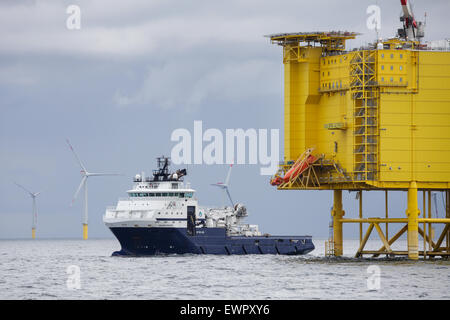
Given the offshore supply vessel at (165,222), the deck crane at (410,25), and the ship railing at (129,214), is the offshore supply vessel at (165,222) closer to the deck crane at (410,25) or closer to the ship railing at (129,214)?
the ship railing at (129,214)

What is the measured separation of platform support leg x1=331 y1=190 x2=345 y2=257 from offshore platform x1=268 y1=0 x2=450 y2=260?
3084 mm

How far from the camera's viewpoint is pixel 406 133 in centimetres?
7262

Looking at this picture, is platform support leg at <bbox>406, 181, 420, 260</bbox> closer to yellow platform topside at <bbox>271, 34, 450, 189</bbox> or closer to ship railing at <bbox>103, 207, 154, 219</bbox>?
yellow platform topside at <bbox>271, 34, 450, 189</bbox>

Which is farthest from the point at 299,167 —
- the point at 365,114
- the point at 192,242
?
the point at 192,242

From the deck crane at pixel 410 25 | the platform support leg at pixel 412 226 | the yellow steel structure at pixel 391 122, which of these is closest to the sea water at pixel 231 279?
the platform support leg at pixel 412 226

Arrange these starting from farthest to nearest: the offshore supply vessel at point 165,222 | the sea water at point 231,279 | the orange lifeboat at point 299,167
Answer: the offshore supply vessel at point 165,222, the orange lifeboat at point 299,167, the sea water at point 231,279

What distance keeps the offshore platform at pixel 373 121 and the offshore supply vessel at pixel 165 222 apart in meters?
13.2

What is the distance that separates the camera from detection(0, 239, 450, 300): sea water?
54.8 metres

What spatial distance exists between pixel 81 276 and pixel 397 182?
22761mm

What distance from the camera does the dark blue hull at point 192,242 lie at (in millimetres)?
87000

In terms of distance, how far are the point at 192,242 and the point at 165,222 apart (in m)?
3.43
